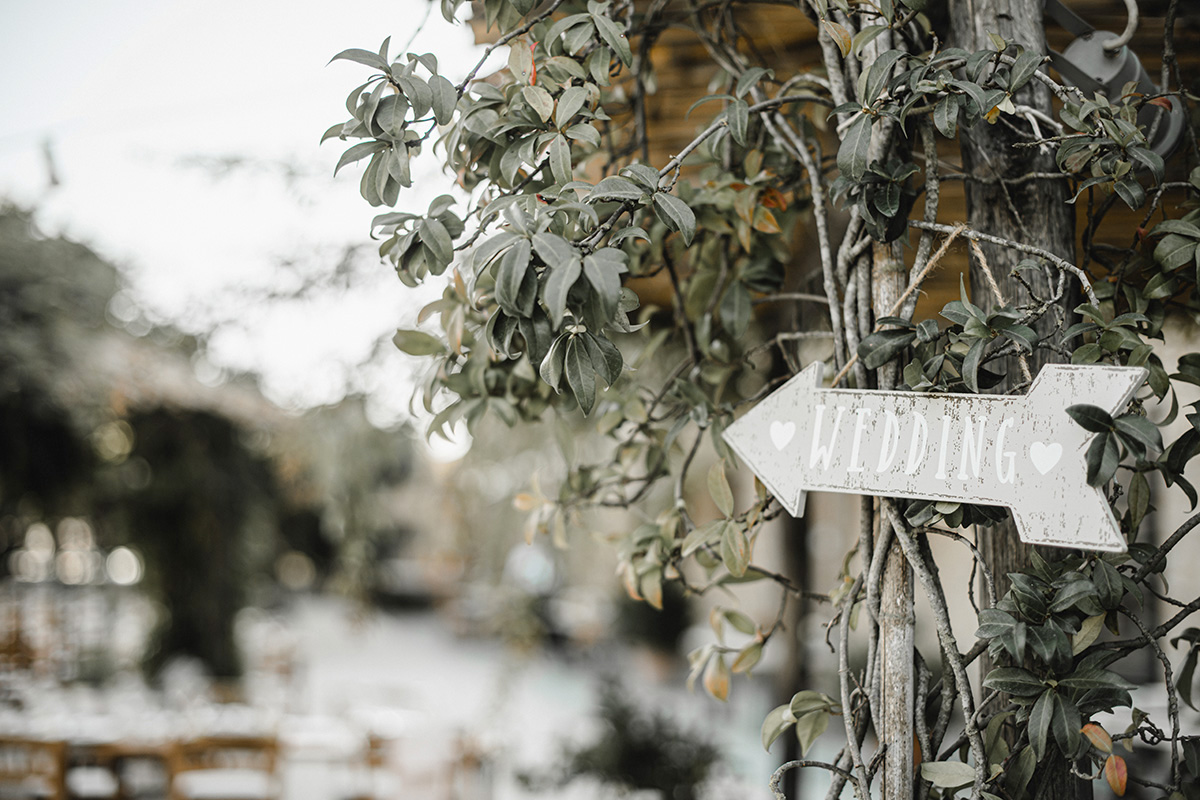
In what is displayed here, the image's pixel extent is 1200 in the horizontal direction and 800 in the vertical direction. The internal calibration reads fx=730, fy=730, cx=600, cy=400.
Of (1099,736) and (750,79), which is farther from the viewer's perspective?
(750,79)

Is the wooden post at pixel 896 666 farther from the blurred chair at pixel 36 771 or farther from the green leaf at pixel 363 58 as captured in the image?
the blurred chair at pixel 36 771

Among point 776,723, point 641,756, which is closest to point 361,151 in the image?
point 776,723

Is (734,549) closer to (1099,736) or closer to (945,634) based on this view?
(945,634)

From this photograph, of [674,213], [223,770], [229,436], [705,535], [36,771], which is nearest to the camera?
[674,213]

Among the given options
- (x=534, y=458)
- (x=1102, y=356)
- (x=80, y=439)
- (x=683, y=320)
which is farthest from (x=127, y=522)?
(x=1102, y=356)

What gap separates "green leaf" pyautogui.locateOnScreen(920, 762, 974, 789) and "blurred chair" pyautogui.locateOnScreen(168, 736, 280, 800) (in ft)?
9.58

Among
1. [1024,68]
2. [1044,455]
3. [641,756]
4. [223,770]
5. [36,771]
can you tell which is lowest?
[223,770]

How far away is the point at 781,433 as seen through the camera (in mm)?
723

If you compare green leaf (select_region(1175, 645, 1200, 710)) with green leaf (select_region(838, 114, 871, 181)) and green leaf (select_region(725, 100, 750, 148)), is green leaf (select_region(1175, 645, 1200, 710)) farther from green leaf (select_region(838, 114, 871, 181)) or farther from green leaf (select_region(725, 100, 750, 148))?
green leaf (select_region(725, 100, 750, 148))

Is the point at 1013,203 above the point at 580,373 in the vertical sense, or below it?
above

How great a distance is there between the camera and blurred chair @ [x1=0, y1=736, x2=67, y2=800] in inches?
116

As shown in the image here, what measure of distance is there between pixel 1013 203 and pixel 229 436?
17.5ft

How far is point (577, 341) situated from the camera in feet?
2.15

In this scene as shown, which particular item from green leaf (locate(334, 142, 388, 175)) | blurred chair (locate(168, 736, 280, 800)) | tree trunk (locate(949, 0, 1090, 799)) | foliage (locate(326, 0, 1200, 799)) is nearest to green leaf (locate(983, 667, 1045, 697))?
foliage (locate(326, 0, 1200, 799))
